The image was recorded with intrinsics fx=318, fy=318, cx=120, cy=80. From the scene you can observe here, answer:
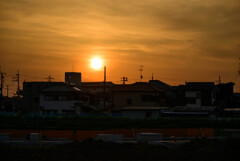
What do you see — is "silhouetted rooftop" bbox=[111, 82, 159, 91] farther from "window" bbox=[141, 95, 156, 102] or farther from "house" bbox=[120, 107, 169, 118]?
"house" bbox=[120, 107, 169, 118]

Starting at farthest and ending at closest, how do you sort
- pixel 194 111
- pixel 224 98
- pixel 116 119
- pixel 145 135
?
1. pixel 224 98
2. pixel 194 111
3. pixel 116 119
4. pixel 145 135

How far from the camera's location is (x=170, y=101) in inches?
2569

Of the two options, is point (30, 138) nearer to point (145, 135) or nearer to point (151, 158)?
point (145, 135)

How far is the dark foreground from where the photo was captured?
20.0 meters

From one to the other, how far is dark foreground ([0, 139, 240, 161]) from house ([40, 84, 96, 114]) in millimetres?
36194

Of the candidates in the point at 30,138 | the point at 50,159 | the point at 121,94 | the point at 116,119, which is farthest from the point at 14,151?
the point at 121,94

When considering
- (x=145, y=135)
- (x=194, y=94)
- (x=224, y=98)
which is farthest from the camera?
(x=224, y=98)

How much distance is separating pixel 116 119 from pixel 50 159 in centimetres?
2392

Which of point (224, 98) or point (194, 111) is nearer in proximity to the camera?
point (194, 111)

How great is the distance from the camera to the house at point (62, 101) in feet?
197

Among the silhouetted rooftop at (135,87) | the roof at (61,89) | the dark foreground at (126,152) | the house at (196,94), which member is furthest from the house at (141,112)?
the dark foreground at (126,152)

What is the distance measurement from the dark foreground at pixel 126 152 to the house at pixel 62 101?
3619 centimetres

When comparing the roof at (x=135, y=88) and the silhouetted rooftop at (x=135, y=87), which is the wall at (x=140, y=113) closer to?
the roof at (x=135, y=88)

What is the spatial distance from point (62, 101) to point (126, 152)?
132 feet
